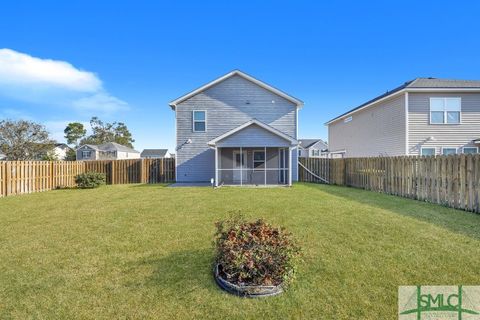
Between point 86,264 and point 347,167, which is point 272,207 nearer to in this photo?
point 86,264

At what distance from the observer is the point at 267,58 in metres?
18.2

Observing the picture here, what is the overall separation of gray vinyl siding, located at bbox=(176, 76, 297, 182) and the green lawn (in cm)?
1008

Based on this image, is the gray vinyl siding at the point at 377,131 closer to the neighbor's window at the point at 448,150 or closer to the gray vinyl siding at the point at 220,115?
the neighbor's window at the point at 448,150

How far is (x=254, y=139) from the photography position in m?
14.7

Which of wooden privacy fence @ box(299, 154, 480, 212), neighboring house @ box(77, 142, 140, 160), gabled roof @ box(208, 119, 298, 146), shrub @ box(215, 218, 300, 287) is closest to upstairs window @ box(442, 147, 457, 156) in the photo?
wooden privacy fence @ box(299, 154, 480, 212)

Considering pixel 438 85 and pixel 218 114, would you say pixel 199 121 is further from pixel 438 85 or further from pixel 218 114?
pixel 438 85

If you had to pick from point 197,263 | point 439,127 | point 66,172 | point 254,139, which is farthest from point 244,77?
point 197,263

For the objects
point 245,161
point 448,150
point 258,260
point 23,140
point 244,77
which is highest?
point 244,77

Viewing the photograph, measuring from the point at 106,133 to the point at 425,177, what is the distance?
72951 millimetres

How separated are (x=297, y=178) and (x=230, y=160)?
203 inches

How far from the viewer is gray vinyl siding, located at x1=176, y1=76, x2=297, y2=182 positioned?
Result: 17438 mm

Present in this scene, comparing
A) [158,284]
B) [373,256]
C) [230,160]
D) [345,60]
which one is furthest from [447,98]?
[158,284]

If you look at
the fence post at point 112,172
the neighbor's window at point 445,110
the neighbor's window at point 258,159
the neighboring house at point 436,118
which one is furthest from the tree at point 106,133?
the neighbor's window at point 445,110

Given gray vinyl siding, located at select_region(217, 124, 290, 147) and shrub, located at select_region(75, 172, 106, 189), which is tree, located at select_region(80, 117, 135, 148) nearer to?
shrub, located at select_region(75, 172, 106, 189)
